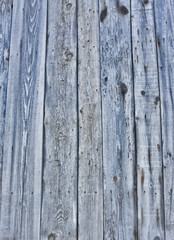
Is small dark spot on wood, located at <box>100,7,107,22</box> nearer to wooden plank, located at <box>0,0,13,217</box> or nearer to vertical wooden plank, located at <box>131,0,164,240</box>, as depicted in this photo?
vertical wooden plank, located at <box>131,0,164,240</box>

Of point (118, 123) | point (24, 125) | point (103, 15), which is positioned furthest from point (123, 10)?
point (24, 125)

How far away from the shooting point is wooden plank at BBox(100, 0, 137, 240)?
120 cm

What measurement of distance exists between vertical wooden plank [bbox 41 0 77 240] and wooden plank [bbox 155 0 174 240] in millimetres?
423

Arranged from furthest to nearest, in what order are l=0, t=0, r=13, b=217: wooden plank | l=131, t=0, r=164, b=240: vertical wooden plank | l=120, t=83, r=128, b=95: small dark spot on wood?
1. l=0, t=0, r=13, b=217: wooden plank
2. l=120, t=83, r=128, b=95: small dark spot on wood
3. l=131, t=0, r=164, b=240: vertical wooden plank

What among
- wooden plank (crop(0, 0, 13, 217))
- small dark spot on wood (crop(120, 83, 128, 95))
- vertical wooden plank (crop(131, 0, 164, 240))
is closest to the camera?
vertical wooden plank (crop(131, 0, 164, 240))

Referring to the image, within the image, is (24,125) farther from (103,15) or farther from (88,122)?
(103,15)

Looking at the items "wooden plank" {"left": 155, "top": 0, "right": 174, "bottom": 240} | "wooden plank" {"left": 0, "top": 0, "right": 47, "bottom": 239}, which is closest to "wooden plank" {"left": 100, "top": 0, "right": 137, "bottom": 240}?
"wooden plank" {"left": 155, "top": 0, "right": 174, "bottom": 240}

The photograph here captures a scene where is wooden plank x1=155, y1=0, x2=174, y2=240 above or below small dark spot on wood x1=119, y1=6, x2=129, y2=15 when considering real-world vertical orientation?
below

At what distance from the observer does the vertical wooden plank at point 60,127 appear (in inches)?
48.9

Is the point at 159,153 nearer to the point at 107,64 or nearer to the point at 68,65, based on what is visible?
the point at 107,64

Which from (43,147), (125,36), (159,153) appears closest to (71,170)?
(43,147)

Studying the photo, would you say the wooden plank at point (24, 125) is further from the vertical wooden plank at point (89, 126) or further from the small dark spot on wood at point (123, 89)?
the small dark spot on wood at point (123, 89)

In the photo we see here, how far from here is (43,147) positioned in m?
1.31

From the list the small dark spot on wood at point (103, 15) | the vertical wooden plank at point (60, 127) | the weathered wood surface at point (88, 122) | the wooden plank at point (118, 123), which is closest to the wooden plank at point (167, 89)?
the weathered wood surface at point (88, 122)
